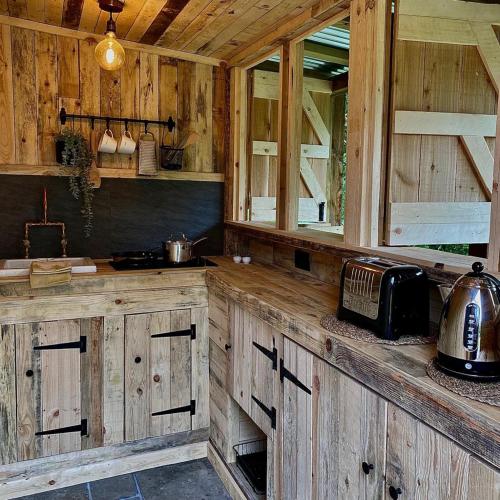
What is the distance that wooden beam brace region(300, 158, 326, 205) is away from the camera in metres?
4.12

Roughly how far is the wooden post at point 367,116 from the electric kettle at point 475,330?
0.90 meters

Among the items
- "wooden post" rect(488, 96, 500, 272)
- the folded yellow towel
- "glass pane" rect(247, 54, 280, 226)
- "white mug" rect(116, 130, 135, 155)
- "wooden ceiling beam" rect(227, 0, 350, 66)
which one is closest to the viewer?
"wooden post" rect(488, 96, 500, 272)

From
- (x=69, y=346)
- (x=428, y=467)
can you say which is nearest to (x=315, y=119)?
(x=69, y=346)

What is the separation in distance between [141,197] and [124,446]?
154 centimetres

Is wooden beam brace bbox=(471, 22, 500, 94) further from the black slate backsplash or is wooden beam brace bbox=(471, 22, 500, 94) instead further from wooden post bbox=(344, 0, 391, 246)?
the black slate backsplash

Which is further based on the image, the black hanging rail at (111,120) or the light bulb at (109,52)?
the black hanging rail at (111,120)

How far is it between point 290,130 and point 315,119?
1.62 metres

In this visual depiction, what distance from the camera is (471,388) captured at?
3.78 ft

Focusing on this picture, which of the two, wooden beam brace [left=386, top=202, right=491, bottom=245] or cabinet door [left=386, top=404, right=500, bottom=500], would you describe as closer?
cabinet door [left=386, top=404, right=500, bottom=500]

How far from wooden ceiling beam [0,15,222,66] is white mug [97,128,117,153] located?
0.58 meters

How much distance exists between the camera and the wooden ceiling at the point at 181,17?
242 cm

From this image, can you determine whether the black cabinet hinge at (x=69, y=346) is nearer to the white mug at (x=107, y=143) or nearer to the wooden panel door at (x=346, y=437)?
the white mug at (x=107, y=143)

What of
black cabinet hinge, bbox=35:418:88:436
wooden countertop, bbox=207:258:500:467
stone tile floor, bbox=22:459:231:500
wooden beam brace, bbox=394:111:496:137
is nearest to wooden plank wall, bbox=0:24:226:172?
wooden countertop, bbox=207:258:500:467

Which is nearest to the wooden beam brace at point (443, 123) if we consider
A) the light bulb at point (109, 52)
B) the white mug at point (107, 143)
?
the light bulb at point (109, 52)
